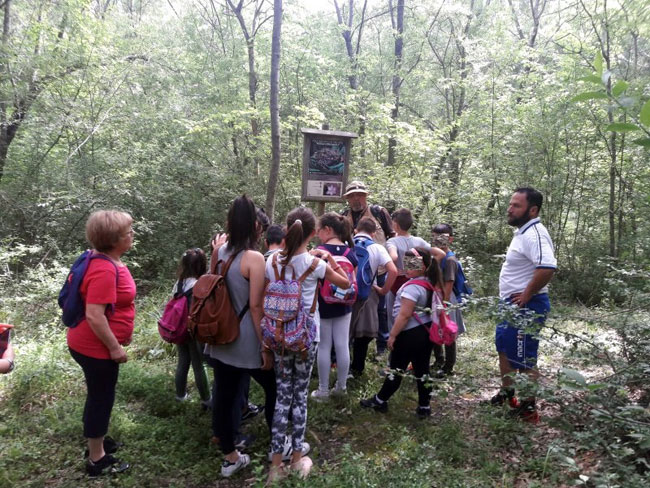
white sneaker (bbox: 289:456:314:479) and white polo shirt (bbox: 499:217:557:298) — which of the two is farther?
white polo shirt (bbox: 499:217:557:298)

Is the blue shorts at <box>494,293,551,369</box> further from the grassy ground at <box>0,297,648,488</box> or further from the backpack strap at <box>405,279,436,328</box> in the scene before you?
the backpack strap at <box>405,279,436,328</box>

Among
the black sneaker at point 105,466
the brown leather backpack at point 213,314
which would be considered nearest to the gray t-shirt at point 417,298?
the brown leather backpack at point 213,314

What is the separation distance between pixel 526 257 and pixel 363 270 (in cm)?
146

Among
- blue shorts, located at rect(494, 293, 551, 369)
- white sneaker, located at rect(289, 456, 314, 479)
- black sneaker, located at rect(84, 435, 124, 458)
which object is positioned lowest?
black sneaker, located at rect(84, 435, 124, 458)

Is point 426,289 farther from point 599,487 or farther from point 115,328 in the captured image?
point 115,328

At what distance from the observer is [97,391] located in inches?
112

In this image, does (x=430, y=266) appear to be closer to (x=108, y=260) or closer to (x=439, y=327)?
(x=439, y=327)

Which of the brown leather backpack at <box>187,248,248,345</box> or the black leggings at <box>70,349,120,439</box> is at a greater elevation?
the brown leather backpack at <box>187,248,248,345</box>

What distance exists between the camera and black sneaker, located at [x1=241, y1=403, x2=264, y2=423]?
148 inches

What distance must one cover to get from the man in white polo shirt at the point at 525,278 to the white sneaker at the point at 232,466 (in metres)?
2.18

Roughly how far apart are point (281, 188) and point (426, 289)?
6.62 m

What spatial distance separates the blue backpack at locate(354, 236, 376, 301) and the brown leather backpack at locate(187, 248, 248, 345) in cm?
155

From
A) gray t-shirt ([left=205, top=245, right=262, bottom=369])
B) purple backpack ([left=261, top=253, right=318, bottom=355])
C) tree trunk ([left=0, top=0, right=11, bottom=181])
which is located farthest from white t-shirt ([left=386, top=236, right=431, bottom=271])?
tree trunk ([left=0, top=0, right=11, bottom=181])

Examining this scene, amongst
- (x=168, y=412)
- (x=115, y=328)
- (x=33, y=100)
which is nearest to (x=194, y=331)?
(x=115, y=328)
